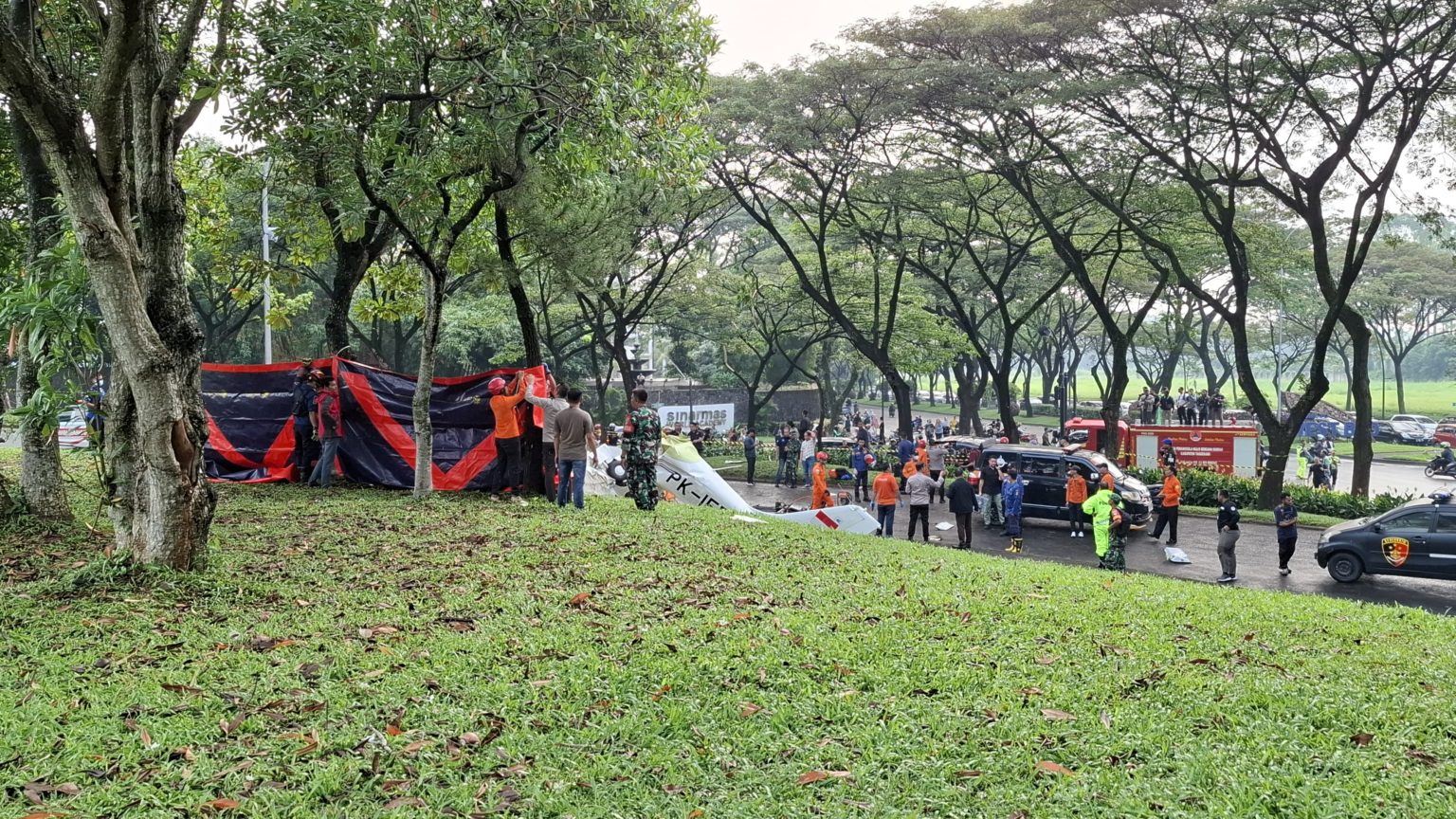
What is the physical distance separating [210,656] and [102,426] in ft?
10.0

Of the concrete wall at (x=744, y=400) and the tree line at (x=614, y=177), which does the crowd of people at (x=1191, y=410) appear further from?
the concrete wall at (x=744, y=400)

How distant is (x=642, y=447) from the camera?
11508 millimetres

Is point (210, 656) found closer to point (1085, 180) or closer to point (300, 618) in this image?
point (300, 618)

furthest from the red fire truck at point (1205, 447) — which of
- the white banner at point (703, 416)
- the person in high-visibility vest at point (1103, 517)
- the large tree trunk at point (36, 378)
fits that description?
the large tree trunk at point (36, 378)

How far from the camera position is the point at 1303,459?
29.5 m

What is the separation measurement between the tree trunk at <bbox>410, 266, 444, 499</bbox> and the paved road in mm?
8343

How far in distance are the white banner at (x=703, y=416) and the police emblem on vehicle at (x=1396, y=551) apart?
24.4 m

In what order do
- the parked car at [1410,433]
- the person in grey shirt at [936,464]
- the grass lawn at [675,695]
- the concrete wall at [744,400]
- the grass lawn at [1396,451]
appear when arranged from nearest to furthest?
1. the grass lawn at [675,695]
2. the person in grey shirt at [936,464]
3. the grass lawn at [1396,451]
4. the concrete wall at [744,400]
5. the parked car at [1410,433]

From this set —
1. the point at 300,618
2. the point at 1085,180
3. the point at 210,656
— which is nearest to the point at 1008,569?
the point at 300,618

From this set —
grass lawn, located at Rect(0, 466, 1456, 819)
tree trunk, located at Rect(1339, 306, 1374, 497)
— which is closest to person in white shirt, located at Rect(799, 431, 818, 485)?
tree trunk, located at Rect(1339, 306, 1374, 497)

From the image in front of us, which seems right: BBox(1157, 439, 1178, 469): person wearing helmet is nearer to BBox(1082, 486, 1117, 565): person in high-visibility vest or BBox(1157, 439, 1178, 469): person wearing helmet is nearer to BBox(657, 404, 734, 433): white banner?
BBox(1082, 486, 1117, 565): person in high-visibility vest

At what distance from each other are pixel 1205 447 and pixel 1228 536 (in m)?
13.4

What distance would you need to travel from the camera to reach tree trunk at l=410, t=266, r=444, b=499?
11312mm

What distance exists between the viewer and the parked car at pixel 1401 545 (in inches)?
509
